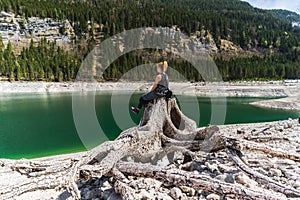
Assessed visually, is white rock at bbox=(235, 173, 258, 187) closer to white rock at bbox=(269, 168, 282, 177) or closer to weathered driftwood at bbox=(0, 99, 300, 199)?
weathered driftwood at bbox=(0, 99, 300, 199)

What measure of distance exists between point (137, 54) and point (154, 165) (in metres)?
95.3

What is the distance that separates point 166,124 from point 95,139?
30.9ft

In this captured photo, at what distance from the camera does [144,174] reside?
2.97 meters

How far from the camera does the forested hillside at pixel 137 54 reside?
6647 centimetres

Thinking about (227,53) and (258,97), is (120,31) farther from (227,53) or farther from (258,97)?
(258,97)

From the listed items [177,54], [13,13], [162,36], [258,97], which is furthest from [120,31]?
[258,97]

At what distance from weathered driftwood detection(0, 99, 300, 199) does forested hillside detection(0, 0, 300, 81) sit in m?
60.3

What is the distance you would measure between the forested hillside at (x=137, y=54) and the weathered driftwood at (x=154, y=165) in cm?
6032

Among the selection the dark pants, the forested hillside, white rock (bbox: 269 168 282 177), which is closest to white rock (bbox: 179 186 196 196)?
white rock (bbox: 269 168 282 177)

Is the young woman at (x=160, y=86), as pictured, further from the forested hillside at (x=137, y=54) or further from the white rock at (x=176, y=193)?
the forested hillside at (x=137, y=54)

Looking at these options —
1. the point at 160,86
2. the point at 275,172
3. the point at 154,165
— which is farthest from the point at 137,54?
the point at 275,172

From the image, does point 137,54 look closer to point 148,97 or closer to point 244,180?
point 148,97

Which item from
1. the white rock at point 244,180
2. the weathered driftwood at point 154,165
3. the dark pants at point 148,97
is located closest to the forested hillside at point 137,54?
the dark pants at point 148,97

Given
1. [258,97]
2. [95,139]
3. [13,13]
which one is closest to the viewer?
[95,139]
